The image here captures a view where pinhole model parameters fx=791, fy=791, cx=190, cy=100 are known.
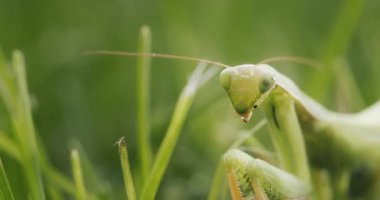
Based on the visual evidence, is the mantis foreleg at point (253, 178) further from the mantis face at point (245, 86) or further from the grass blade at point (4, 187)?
the grass blade at point (4, 187)

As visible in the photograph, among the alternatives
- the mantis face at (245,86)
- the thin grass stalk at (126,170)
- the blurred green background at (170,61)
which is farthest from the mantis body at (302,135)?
the blurred green background at (170,61)

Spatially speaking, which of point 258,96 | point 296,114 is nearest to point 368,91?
point 296,114

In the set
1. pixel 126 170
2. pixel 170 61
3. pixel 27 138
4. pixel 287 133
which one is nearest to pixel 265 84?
pixel 287 133

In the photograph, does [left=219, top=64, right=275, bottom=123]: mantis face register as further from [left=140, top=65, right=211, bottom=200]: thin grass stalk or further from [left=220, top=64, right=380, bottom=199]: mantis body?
[left=140, top=65, right=211, bottom=200]: thin grass stalk

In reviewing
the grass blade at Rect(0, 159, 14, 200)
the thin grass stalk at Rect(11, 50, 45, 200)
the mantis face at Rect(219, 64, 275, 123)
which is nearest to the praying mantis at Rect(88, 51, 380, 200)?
the mantis face at Rect(219, 64, 275, 123)

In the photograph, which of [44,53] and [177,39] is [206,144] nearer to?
[177,39]

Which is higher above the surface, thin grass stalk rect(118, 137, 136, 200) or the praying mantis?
the praying mantis

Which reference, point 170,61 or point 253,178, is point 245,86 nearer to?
point 253,178
